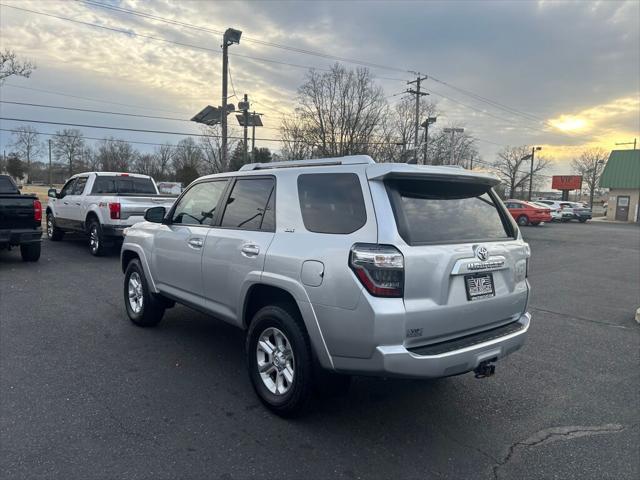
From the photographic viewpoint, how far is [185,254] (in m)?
4.65

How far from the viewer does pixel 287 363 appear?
11.3ft

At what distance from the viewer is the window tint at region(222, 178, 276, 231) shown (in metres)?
3.78

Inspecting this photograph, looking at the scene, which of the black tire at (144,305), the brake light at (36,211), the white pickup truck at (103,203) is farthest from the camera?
the white pickup truck at (103,203)

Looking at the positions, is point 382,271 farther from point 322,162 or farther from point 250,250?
point 250,250

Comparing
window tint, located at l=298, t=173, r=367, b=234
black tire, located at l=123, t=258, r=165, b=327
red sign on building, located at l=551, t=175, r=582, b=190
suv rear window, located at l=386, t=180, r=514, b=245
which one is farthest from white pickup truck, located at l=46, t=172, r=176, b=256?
red sign on building, located at l=551, t=175, r=582, b=190

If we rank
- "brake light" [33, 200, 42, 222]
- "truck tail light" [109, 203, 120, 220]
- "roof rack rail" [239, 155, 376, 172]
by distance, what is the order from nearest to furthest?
"roof rack rail" [239, 155, 376, 172] → "brake light" [33, 200, 42, 222] → "truck tail light" [109, 203, 120, 220]

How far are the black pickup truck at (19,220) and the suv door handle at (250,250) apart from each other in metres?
7.59

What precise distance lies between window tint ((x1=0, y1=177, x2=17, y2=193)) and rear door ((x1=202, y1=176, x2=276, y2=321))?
10.3m

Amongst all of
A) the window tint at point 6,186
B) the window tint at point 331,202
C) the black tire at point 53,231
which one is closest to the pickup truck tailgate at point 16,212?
the window tint at point 6,186

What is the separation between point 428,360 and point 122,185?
10.8 meters

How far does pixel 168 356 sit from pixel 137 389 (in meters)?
0.80

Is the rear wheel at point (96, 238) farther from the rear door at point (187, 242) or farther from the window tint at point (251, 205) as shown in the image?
the window tint at point (251, 205)

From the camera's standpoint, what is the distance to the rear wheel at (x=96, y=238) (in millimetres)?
10656

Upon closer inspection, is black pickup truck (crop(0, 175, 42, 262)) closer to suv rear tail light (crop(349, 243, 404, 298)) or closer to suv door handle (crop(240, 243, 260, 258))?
suv door handle (crop(240, 243, 260, 258))
